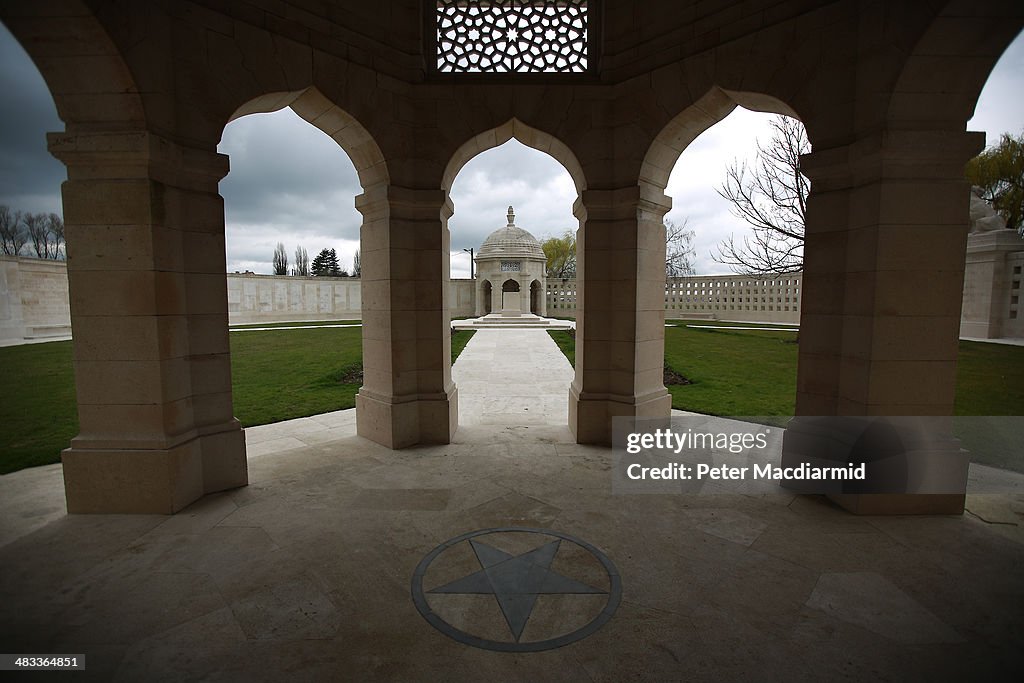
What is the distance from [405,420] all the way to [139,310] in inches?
115

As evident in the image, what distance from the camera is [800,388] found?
4676 mm

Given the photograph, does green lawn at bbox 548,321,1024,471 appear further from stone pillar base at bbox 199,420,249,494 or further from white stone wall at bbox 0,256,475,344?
white stone wall at bbox 0,256,475,344

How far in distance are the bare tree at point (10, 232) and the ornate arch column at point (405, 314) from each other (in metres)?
37.4

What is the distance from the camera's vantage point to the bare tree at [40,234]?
125 feet

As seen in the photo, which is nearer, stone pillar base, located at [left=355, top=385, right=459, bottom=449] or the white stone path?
stone pillar base, located at [left=355, top=385, right=459, bottom=449]

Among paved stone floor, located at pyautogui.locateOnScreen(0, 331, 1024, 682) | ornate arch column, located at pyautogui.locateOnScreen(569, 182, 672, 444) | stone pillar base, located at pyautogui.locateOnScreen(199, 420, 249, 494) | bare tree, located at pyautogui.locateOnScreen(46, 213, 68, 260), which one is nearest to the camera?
paved stone floor, located at pyautogui.locateOnScreen(0, 331, 1024, 682)

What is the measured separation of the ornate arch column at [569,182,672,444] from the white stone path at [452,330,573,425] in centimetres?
125

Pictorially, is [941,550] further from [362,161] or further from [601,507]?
[362,161]

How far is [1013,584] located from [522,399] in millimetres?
6356

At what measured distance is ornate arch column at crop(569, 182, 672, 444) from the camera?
5.70 metres

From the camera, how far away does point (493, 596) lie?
2939 millimetres

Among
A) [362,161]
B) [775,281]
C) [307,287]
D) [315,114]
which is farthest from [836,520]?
[307,287]

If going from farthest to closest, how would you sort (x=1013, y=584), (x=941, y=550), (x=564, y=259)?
(x=564, y=259) → (x=941, y=550) → (x=1013, y=584)

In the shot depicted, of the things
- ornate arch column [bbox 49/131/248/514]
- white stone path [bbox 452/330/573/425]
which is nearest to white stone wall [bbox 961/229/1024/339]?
white stone path [bbox 452/330/573/425]
